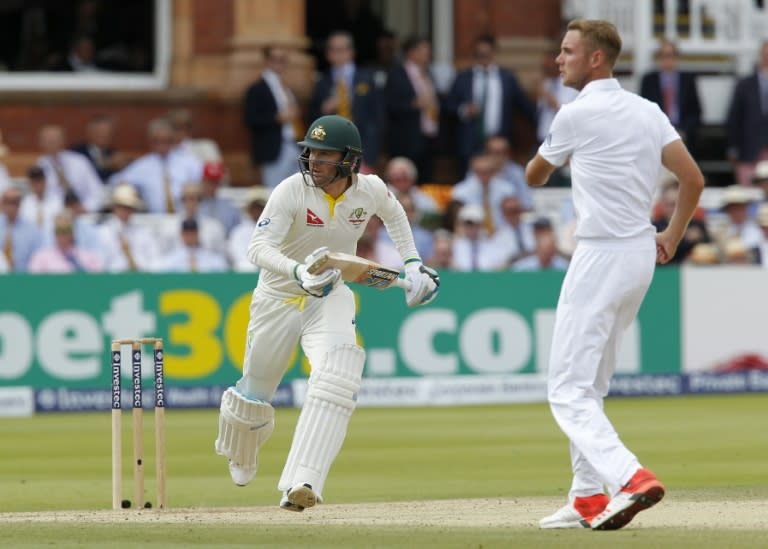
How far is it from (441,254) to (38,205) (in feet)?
10.1

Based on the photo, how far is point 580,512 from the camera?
258 inches

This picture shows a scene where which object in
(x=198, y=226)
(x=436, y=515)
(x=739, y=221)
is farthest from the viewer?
(x=739, y=221)

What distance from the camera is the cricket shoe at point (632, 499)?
6.09 metres

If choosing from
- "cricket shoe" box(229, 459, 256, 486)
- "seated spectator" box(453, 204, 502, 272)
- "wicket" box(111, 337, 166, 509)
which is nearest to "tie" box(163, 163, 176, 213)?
"seated spectator" box(453, 204, 502, 272)

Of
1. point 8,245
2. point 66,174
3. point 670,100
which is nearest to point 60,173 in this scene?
point 66,174

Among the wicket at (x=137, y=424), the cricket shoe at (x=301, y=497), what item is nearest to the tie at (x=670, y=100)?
the wicket at (x=137, y=424)

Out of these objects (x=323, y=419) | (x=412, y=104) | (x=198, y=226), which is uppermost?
(x=412, y=104)

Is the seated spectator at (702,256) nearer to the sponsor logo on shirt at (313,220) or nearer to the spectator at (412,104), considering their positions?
the spectator at (412,104)

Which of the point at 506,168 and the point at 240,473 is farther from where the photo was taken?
the point at 506,168

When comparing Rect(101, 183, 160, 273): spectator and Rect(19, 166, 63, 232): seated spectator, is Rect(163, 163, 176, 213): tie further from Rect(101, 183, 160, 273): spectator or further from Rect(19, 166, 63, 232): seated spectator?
Rect(19, 166, 63, 232): seated spectator

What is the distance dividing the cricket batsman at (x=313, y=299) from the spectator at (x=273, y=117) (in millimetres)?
7733

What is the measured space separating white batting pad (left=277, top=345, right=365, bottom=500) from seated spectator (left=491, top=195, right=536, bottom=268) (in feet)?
25.0

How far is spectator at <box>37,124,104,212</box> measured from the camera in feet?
47.2

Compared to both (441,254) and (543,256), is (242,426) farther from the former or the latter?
(543,256)
